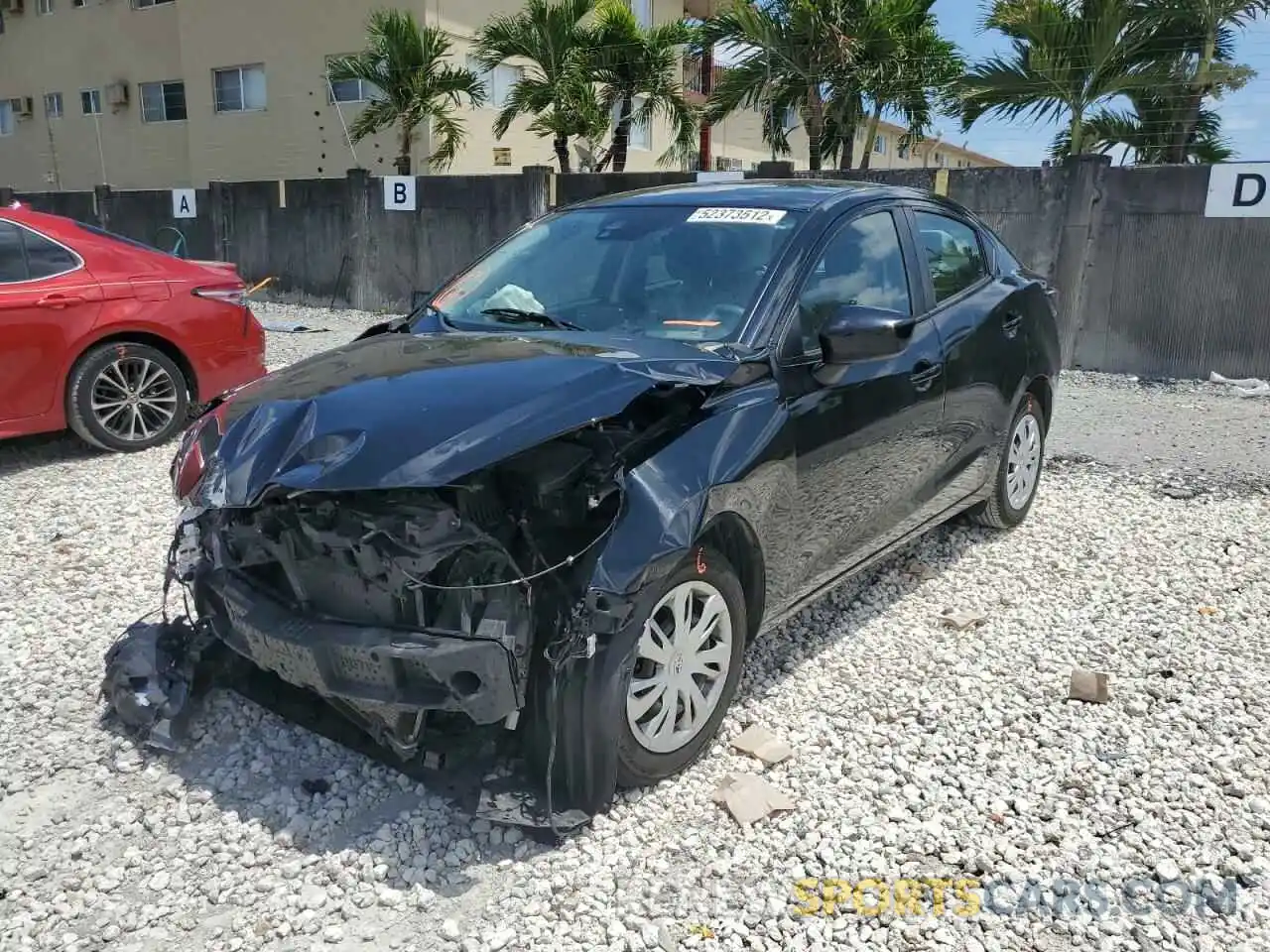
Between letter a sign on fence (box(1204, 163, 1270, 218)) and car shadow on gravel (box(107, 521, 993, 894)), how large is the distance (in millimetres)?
7922

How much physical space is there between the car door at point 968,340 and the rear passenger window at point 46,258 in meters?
5.09

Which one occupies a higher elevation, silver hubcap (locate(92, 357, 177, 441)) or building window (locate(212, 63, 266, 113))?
building window (locate(212, 63, 266, 113))

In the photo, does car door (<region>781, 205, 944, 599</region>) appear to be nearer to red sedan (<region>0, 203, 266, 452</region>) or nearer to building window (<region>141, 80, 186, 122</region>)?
red sedan (<region>0, 203, 266, 452</region>)

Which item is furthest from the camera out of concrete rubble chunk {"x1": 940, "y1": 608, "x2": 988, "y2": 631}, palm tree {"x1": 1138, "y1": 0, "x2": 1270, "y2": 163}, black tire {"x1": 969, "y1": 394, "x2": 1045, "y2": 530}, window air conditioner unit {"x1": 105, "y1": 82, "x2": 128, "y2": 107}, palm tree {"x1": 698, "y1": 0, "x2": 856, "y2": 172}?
window air conditioner unit {"x1": 105, "y1": 82, "x2": 128, "y2": 107}

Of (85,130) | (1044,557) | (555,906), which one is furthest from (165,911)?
(85,130)

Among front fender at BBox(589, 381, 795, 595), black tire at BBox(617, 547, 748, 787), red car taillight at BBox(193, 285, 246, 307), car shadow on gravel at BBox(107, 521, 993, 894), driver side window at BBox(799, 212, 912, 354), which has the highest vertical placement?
driver side window at BBox(799, 212, 912, 354)

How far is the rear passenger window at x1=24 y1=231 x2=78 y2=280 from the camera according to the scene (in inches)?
245

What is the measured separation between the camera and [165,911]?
8.64 feet

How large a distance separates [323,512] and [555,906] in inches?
47.8

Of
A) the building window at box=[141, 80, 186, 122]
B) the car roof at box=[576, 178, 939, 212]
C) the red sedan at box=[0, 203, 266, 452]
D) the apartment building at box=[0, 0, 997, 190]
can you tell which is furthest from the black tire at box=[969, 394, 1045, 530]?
the building window at box=[141, 80, 186, 122]

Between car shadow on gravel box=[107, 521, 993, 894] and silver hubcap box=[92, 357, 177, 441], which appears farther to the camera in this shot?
silver hubcap box=[92, 357, 177, 441]

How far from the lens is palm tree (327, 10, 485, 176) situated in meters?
17.3

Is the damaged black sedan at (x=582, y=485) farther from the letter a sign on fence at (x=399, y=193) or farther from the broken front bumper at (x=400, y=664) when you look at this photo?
the letter a sign on fence at (x=399, y=193)

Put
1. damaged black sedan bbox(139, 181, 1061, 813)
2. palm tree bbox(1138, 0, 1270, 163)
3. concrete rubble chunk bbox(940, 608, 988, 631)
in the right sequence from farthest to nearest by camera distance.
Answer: palm tree bbox(1138, 0, 1270, 163), concrete rubble chunk bbox(940, 608, 988, 631), damaged black sedan bbox(139, 181, 1061, 813)
